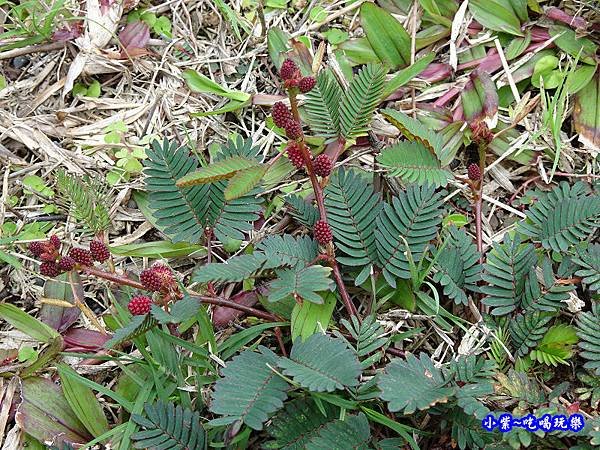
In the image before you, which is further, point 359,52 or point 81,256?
point 359,52

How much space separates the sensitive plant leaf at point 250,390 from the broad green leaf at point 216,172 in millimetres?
453

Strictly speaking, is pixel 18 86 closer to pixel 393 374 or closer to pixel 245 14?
pixel 245 14

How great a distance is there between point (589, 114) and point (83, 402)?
6.05ft

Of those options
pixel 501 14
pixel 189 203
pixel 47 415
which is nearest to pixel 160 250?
pixel 189 203

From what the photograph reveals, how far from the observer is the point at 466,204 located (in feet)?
7.44

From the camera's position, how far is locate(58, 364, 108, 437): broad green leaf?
200cm

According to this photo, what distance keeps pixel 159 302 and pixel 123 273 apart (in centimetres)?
39

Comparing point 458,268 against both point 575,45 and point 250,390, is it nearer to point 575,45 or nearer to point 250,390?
point 250,390

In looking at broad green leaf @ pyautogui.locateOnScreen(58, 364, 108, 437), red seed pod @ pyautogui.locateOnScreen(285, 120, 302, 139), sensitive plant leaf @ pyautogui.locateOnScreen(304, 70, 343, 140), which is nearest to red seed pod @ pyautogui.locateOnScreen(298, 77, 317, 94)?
red seed pod @ pyautogui.locateOnScreen(285, 120, 302, 139)

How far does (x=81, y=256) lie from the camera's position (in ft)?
6.10

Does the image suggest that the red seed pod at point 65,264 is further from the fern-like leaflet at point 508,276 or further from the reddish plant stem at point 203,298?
the fern-like leaflet at point 508,276

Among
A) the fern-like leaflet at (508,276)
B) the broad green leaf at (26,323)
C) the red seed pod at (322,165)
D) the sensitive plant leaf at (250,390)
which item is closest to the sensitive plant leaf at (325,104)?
the red seed pod at (322,165)

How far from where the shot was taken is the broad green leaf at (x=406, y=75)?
7.68 ft

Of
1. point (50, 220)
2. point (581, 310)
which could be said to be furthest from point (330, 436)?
point (50, 220)
